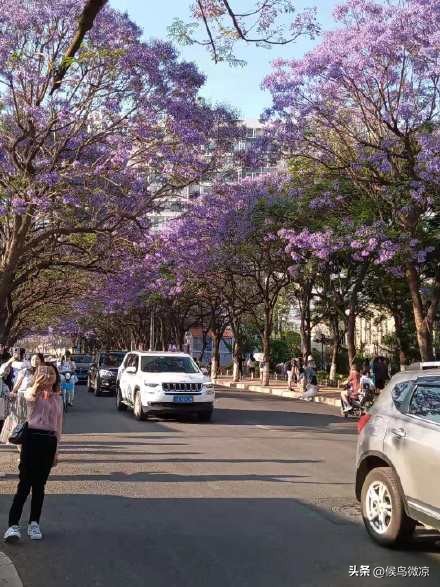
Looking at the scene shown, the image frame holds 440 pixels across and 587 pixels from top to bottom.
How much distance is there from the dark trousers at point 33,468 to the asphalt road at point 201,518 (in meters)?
0.34

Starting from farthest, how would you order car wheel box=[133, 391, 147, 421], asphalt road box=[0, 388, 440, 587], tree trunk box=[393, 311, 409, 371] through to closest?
tree trunk box=[393, 311, 409, 371]
car wheel box=[133, 391, 147, 421]
asphalt road box=[0, 388, 440, 587]

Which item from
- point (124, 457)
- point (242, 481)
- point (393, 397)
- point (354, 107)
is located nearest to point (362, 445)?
point (393, 397)

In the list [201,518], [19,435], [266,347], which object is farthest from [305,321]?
[19,435]

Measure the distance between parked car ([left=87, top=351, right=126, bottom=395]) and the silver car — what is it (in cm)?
2411

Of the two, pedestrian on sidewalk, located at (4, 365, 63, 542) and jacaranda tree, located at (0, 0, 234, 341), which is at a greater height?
jacaranda tree, located at (0, 0, 234, 341)

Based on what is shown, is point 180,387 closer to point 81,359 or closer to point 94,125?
point 94,125

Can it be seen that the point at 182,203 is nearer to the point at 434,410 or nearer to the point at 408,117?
the point at 408,117

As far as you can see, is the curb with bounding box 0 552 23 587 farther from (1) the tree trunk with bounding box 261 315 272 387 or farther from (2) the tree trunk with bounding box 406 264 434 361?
(1) the tree trunk with bounding box 261 315 272 387

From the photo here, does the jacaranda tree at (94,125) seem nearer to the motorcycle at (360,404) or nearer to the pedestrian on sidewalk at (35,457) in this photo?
the motorcycle at (360,404)

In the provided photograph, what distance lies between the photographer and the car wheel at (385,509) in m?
5.86

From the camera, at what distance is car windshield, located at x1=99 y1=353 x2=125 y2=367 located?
31.5 meters

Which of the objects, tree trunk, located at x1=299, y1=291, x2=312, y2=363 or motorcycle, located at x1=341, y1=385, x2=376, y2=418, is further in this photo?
tree trunk, located at x1=299, y1=291, x2=312, y2=363

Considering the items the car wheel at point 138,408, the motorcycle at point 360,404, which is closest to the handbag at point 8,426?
the car wheel at point 138,408

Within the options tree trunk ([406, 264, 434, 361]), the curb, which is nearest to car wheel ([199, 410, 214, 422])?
tree trunk ([406, 264, 434, 361])
